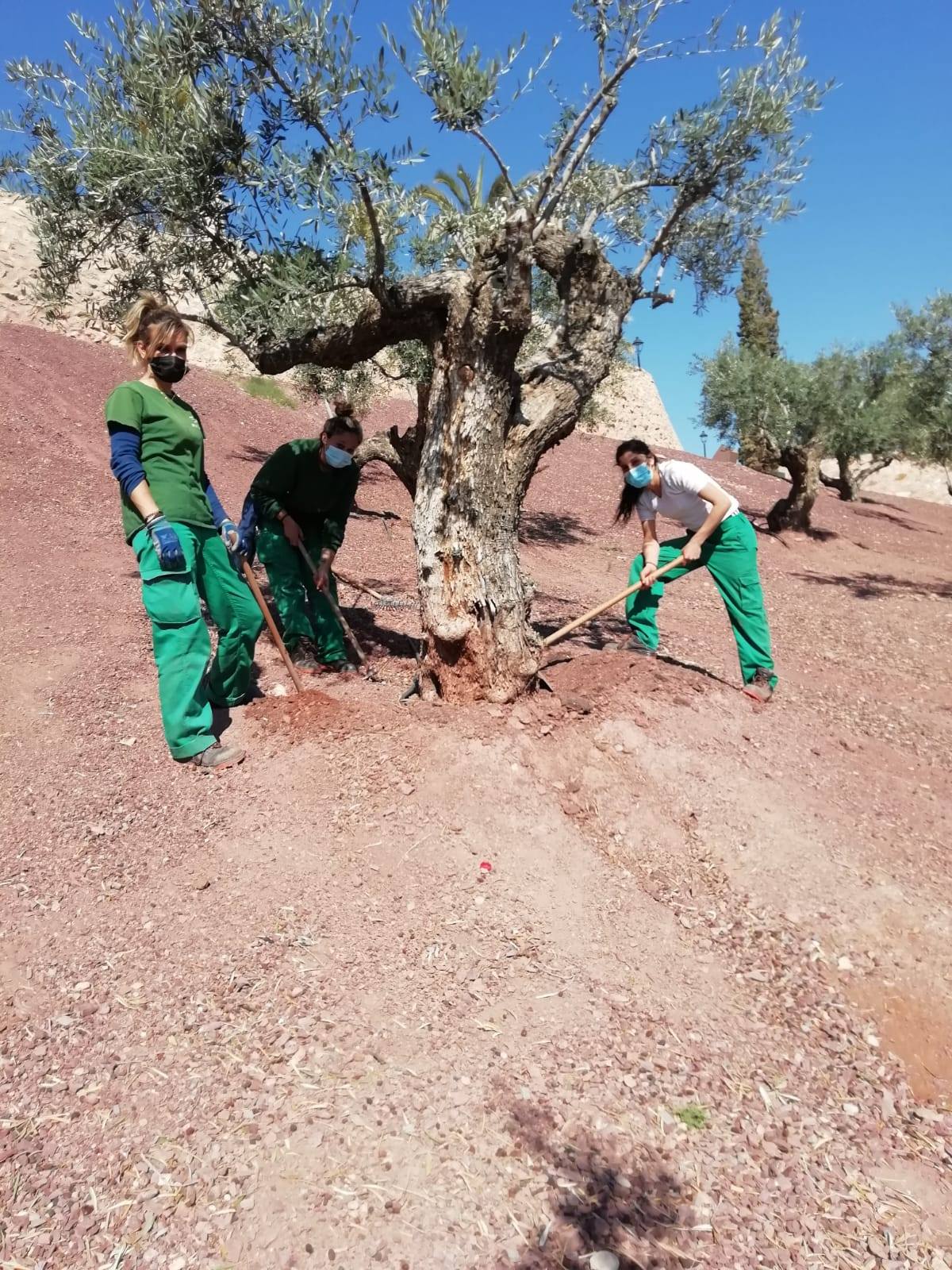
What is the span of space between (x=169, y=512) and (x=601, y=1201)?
3.22 meters

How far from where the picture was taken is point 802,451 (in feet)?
50.3

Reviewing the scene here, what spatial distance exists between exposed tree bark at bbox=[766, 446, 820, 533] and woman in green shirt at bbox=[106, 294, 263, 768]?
43.9 feet

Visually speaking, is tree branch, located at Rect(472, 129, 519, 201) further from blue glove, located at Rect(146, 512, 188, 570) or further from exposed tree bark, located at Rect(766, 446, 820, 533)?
exposed tree bark, located at Rect(766, 446, 820, 533)

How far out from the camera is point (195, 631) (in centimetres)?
394

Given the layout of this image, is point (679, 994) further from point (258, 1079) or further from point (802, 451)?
point (802, 451)

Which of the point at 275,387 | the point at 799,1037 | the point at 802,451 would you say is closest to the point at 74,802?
the point at 799,1037

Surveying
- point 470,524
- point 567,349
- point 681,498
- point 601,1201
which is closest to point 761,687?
point 681,498

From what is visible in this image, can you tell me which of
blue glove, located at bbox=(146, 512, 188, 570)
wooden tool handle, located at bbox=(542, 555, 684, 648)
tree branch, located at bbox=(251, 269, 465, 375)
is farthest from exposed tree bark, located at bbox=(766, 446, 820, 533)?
blue glove, located at bbox=(146, 512, 188, 570)

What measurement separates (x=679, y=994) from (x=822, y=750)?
2338 millimetres

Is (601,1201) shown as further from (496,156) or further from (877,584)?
(877,584)

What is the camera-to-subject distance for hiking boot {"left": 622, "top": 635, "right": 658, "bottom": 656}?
582 cm

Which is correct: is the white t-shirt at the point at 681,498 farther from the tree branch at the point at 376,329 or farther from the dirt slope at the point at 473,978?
the tree branch at the point at 376,329

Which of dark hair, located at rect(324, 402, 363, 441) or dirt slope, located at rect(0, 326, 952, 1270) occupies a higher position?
dark hair, located at rect(324, 402, 363, 441)

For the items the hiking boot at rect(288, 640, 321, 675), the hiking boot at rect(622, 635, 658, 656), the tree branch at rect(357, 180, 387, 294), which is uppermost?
the tree branch at rect(357, 180, 387, 294)
